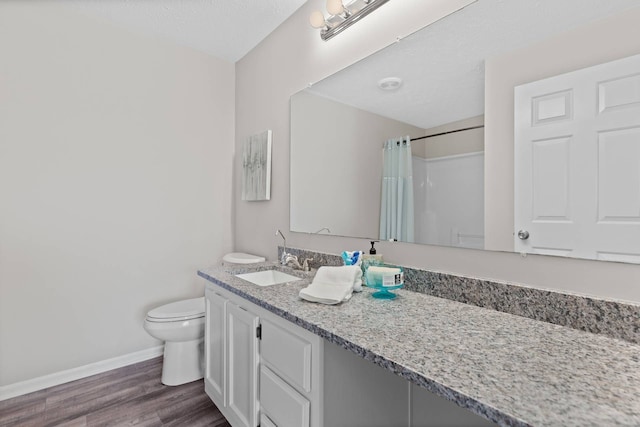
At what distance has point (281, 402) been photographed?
46.3 inches

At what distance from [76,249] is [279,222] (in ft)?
4.48

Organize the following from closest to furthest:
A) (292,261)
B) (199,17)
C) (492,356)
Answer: (492,356) → (292,261) → (199,17)

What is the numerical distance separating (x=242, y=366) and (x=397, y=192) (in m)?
1.05

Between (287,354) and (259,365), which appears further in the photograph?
(259,365)

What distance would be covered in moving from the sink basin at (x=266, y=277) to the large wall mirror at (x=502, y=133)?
1.41 ft

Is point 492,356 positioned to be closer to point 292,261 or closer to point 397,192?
point 397,192

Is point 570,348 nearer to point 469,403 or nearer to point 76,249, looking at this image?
point 469,403

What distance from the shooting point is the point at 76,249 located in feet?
7.22

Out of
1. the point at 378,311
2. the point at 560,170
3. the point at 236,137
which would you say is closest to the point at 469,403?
the point at 378,311

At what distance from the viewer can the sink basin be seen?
1870mm

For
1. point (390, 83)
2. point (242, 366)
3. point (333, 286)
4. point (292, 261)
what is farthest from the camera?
Answer: point (292, 261)

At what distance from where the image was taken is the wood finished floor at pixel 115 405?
175 centimetres

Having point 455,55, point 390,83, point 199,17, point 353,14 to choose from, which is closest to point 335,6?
point 353,14

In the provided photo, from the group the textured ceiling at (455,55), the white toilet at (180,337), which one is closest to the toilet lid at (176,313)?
the white toilet at (180,337)
